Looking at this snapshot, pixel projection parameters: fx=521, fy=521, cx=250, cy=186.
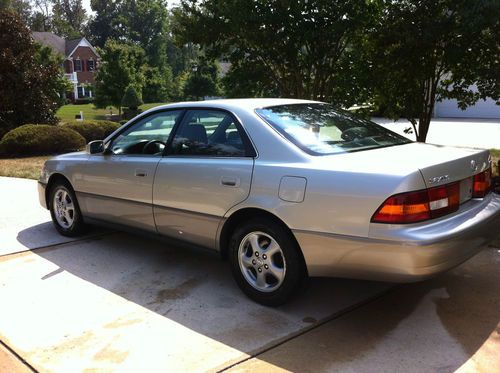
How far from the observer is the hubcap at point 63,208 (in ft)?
18.6

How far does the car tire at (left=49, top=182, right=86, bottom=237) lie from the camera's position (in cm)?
559

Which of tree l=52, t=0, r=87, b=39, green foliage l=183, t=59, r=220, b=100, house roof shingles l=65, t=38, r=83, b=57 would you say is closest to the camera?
green foliage l=183, t=59, r=220, b=100

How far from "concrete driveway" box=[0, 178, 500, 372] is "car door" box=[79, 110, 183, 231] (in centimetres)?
48

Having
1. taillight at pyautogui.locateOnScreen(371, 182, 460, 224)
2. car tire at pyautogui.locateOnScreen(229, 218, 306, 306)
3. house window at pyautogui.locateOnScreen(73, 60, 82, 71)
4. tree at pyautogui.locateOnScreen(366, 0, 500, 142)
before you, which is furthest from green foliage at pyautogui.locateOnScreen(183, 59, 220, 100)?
taillight at pyautogui.locateOnScreen(371, 182, 460, 224)

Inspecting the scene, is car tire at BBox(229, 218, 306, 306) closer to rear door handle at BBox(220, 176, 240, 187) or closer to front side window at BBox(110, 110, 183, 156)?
rear door handle at BBox(220, 176, 240, 187)

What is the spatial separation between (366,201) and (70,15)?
9371cm

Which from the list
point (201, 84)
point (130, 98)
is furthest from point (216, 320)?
point (201, 84)

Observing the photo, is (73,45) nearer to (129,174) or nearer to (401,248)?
(129,174)

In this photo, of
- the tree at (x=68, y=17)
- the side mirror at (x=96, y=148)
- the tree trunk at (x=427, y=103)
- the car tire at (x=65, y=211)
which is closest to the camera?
the side mirror at (x=96, y=148)

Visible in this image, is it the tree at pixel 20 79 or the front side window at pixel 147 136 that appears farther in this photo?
the tree at pixel 20 79

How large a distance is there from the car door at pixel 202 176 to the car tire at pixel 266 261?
0.25 metres

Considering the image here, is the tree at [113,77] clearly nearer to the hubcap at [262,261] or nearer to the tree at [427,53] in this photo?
the tree at [427,53]

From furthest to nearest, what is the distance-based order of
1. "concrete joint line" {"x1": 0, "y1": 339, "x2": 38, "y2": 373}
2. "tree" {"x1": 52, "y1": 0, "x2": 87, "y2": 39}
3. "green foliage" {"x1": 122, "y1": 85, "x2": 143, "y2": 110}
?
1. "tree" {"x1": 52, "y1": 0, "x2": 87, "y2": 39}
2. "green foliage" {"x1": 122, "y1": 85, "x2": 143, "y2": 110}
3. "concrete joint line" {"x1": 0, "y1": 339, "x2": 38, "y2": 373}

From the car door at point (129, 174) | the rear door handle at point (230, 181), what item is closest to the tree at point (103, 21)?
the car door at point (129, 174)
